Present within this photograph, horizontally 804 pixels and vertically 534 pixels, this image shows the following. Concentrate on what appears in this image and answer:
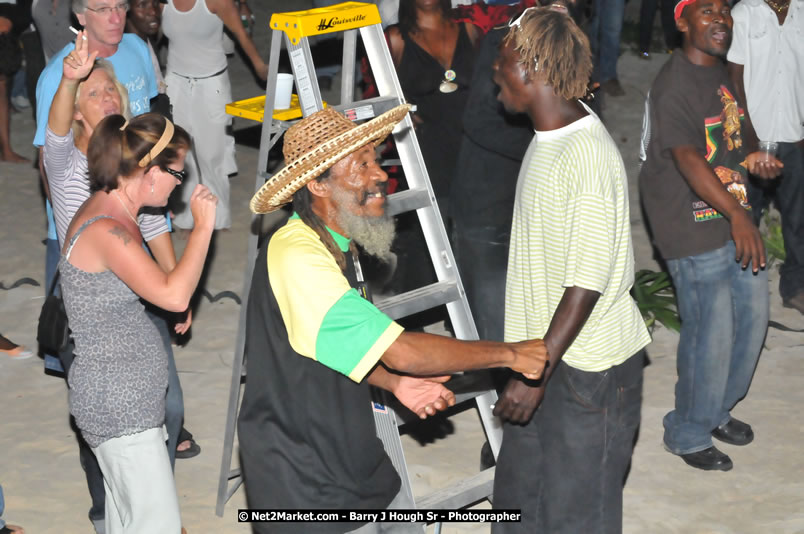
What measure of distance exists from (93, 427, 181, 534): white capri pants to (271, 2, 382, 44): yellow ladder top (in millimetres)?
1677

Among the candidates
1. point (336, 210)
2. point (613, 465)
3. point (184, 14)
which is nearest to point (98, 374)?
point (336, 210)

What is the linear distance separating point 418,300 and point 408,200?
42 cm

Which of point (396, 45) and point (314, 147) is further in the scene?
point (396, 45)

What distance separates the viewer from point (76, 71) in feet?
13.4

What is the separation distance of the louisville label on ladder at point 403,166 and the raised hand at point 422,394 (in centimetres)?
65

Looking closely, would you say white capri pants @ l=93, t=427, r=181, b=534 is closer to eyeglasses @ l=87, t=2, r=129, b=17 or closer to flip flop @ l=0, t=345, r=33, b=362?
eyeglasses @ l=87, t=2, r=129, b=17

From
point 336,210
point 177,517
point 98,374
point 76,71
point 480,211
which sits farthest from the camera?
point 480,211

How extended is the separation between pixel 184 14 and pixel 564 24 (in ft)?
15.6

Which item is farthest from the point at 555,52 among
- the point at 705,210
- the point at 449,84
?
the point at 449,84

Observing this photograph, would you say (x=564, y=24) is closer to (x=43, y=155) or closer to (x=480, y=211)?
(x=480, y=211)

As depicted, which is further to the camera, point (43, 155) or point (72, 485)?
point (72, 485)

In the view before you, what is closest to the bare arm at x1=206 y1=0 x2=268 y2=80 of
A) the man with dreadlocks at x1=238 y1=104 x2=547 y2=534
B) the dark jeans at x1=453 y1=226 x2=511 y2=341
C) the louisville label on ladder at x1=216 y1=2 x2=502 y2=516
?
the dark jeans at x1=453 y1=226 x2=511 y2=341

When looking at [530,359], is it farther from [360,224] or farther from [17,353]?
[17,353]

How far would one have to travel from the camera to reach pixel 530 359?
3.05 metres
